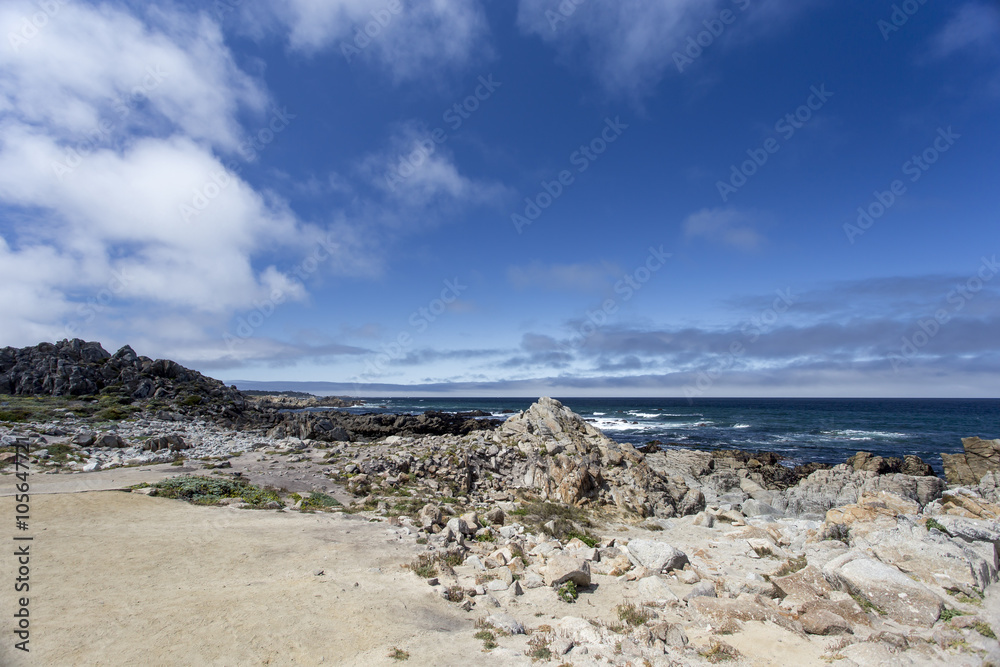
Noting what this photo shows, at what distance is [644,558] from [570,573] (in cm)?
266

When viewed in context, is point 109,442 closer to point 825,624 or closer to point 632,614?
point 632,614

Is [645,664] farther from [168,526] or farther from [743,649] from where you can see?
[168,526]

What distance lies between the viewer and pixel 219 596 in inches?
331

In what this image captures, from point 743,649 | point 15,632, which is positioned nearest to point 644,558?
point 743,649

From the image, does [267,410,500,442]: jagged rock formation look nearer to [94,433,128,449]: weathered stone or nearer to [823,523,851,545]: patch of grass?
[94,433,128,449]: weathered stone

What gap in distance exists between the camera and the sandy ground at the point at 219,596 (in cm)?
669

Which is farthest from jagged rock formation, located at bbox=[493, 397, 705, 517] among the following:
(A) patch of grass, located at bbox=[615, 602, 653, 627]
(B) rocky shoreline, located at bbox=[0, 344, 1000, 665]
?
(A) patch of grass, located at bbox=[615, 602, 653, 627]

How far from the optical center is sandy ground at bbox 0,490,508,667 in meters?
6.69

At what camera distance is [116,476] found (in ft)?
58.5

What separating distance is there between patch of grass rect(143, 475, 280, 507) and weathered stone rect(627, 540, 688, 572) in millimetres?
12432

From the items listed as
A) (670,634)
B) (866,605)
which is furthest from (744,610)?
(866,605)

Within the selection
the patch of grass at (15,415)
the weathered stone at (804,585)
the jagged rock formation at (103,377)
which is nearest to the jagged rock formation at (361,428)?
the jagged rock formation at (103,377)

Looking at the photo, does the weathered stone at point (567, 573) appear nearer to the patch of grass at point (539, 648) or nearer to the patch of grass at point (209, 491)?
the patch of grass at point (539, 648)

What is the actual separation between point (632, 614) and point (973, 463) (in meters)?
32.0
